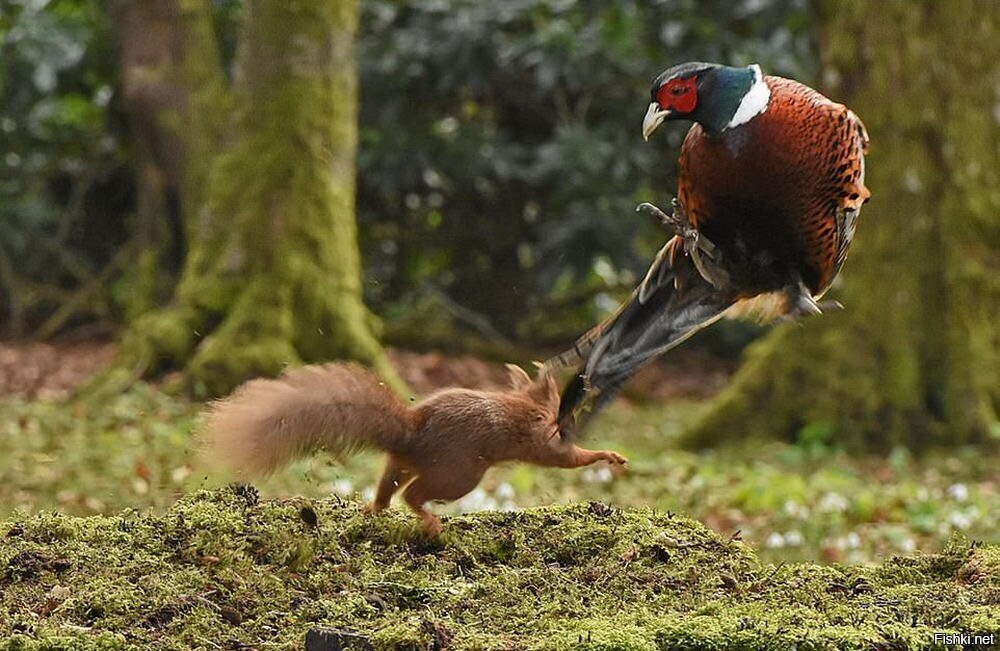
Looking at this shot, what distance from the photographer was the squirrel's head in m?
3.96

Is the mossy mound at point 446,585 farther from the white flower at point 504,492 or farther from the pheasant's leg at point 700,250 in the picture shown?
the white flower at point 504,492

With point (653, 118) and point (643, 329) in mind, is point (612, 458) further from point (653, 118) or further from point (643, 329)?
point (653, 118)

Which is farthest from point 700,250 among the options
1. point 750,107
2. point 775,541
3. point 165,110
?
point 165,110

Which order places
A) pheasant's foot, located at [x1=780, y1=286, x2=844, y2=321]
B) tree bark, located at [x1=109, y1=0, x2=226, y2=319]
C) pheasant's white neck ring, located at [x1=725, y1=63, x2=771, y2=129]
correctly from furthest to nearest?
tree bark, located at [x1=109, y1=0, x2=226, y2=319] → pheasant's foot, located at [x1=780, y1=286, x2=844, y2=321] → pheasant's white neck ring, located at [x1=725, y1=63, x2=771, y2=129]

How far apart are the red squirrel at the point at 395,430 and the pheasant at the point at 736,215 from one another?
130mm

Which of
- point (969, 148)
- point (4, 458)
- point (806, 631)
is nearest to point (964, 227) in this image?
point (969, 148)

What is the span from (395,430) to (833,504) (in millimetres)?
2923

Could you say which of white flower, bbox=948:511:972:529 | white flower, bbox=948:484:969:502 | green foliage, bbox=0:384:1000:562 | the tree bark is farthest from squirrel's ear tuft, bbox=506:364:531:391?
the tree bark

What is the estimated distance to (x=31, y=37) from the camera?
33.6 ft

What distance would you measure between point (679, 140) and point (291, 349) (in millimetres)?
4650

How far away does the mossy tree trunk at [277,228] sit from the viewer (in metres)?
7.55

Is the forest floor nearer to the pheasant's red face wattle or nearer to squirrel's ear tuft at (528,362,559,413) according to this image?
squirrel's ear tuft at (528,362,559,413)

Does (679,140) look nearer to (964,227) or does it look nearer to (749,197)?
(964,227)

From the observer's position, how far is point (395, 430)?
374 centimetres
